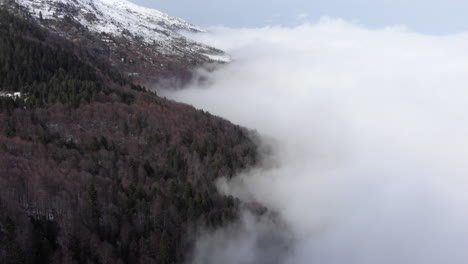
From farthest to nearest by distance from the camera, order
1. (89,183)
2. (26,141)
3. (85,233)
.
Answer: (26,141)
(89,183)
(85,233)

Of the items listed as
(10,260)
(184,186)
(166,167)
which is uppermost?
(166,167)

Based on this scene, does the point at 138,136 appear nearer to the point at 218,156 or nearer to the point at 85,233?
the point at 218,156

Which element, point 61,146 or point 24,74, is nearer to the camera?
point 61,146

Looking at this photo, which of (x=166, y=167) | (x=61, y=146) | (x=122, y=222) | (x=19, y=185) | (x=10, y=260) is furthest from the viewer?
(x=166, y=167)

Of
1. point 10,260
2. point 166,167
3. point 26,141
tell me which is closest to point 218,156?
point 166,167

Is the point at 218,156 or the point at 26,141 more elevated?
the point at 218,156

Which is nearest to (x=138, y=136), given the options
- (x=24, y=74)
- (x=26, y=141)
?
(x=26, y=141)
